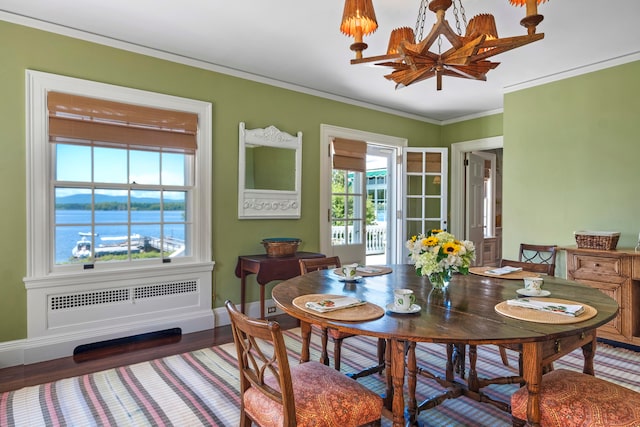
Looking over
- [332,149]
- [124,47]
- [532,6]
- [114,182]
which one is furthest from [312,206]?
[532,6]

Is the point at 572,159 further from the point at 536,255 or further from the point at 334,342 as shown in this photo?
the point at 334,342

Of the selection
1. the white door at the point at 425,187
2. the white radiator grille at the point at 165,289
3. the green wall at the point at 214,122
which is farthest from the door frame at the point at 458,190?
the white radiator grille at the point at 165,289

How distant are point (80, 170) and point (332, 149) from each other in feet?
8.66

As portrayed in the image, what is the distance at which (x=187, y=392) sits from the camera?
8.00 ft

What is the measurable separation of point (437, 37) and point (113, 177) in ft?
9.30

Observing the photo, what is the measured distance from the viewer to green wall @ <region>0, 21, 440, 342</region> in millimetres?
2836

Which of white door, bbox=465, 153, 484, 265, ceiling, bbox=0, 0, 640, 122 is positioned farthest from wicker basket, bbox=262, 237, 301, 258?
white door, bbox=465, 153, 484, 265

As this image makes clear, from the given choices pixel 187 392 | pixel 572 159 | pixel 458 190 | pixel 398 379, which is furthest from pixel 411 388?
pixel 458 190

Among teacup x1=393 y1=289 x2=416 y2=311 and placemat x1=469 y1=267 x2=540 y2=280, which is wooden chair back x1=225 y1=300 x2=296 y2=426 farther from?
placemat x1=469 y1=267 x2=540 y2=280

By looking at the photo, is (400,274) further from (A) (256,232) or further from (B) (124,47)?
(B) (124,47)

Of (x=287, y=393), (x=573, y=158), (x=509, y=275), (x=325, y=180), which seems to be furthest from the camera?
(x=325, y=180)

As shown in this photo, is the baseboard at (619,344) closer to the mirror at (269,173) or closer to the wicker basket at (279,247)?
the wicker basket at (279,247)

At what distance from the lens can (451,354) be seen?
2309mm

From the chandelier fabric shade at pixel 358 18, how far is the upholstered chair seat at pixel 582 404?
183cm
